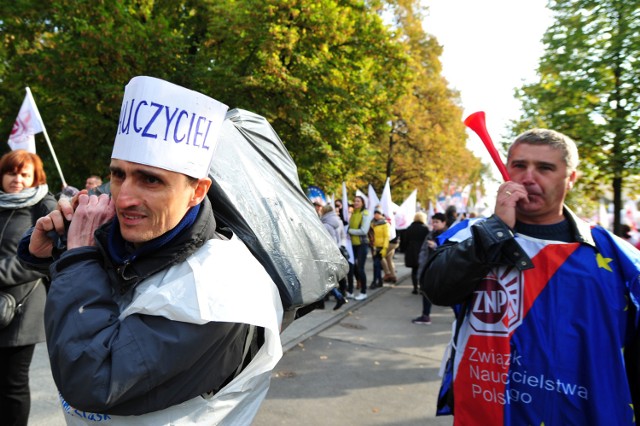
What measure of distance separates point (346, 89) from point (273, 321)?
11.4 metres

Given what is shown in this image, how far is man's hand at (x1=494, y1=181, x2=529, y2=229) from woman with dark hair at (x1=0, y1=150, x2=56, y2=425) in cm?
239

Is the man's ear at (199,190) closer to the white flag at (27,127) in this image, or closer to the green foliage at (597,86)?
the green foliage at (597,86)

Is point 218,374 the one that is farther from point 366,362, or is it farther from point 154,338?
point 366,362

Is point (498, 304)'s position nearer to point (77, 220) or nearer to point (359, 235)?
point (77, 220)

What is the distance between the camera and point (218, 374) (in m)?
1.40

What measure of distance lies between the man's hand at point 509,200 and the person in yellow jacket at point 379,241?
28.8 ft

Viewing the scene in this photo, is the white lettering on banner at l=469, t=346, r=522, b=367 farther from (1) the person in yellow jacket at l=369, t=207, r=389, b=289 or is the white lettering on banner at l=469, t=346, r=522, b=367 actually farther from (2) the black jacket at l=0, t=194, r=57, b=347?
(1) the person in yellow jacket at l=369, t=207, r=389, b=289

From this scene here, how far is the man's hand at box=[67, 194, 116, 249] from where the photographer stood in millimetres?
1405

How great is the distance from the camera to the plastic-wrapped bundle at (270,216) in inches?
60.7

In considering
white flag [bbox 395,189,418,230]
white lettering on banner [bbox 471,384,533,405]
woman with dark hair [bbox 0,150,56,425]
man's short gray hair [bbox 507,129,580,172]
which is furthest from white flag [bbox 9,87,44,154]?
white flag [bbox 395,189,418,230]

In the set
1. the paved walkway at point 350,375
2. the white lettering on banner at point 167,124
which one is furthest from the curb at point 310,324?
the white lettering on banner at point 167,124

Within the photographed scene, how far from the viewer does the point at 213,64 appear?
36.2 feet

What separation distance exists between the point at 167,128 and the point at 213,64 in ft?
33.9

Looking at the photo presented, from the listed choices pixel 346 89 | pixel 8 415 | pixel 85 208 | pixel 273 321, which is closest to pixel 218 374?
pixel 273 321
